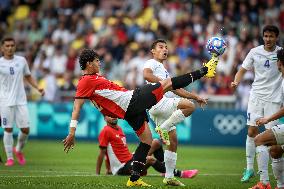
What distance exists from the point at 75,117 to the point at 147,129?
1.22 m

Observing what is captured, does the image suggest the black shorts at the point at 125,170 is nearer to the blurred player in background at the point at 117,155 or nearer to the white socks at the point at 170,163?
the blurred player in background at the point at 117,155

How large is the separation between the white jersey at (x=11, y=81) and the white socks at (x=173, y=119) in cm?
523

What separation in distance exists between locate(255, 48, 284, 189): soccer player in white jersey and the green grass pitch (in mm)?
1239

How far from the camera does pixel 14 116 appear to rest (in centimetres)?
1716

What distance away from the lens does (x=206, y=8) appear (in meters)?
26.8

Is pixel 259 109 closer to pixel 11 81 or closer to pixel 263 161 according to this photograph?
pixel 263 161

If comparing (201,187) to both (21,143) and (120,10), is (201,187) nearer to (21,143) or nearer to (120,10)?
(21,143)

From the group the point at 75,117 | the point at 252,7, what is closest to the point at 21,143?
the point at 75,117

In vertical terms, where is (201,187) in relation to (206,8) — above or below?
below

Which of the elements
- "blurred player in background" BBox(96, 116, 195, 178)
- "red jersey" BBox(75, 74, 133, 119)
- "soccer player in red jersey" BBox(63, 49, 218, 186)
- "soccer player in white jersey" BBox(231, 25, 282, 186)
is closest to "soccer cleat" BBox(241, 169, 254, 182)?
"soccer player in white jersey" BBox(231, 25, 282, 186)

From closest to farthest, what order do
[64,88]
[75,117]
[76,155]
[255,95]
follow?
[75,117] < [255,95] < [76,155] < [64,88]

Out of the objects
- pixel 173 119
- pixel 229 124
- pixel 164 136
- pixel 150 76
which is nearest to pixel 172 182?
pixel 164 136

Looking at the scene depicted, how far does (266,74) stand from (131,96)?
3285 mm

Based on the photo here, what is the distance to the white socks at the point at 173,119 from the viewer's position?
12883 mm
